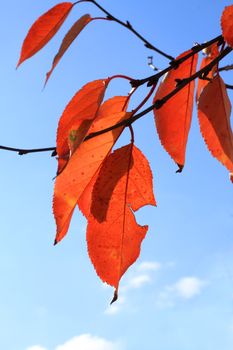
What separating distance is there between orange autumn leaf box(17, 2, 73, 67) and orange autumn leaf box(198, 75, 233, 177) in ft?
0.75

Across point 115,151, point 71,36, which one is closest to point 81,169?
point 115,151

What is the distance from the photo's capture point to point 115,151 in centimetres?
80

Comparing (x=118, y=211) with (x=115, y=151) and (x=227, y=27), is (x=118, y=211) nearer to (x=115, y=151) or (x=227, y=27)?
(x=115, y=151)

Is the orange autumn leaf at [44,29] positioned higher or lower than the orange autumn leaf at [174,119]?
higher

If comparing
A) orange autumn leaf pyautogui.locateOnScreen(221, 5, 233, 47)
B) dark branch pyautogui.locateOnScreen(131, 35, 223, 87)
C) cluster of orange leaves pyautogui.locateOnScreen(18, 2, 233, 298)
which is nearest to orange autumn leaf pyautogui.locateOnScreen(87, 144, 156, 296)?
cluster of orange leaves pyautogui.locateOnScreen(18, 2, 233, 298)

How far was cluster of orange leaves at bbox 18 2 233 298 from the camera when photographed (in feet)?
2.38

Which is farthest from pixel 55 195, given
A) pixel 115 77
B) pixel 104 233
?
pixel 115 77

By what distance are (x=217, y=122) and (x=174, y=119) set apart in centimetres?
8

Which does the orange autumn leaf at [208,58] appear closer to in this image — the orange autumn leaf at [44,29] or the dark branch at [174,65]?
the dark branch at [174,65]

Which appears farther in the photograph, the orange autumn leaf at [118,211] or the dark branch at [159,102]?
the orange autumn leaf at [118,211]

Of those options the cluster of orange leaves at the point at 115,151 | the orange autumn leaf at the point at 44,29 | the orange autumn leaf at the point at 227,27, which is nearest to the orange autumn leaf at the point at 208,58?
the cluster of orange leaves at the point at 115,151

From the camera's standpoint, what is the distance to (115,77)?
2.67 ft

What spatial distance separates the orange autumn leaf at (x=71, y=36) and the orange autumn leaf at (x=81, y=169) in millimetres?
119

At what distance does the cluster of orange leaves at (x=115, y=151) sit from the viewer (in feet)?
2.38
